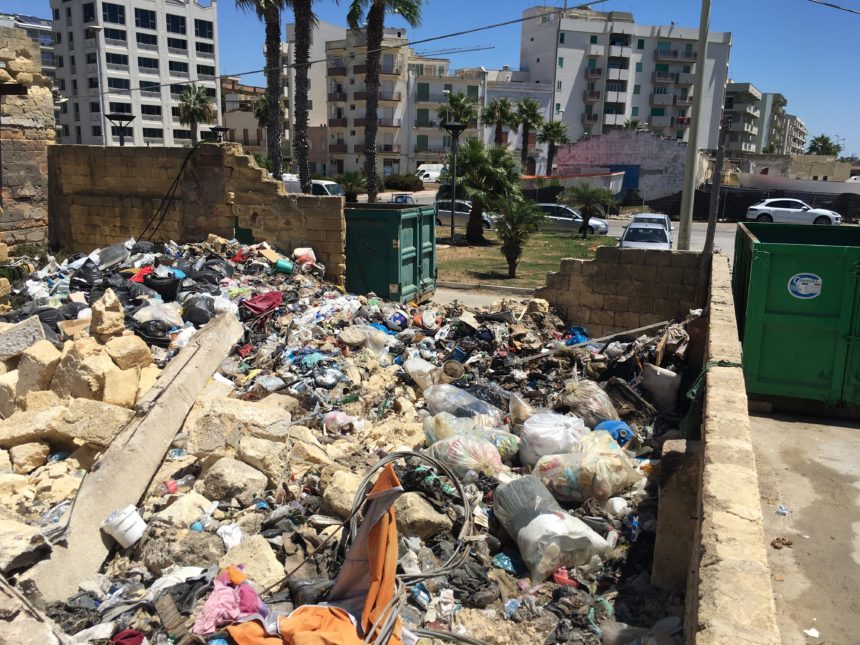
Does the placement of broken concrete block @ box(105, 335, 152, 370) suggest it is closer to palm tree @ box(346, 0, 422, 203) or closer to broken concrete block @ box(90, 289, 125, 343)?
broken concrete block @ box(90, 289, 125, 343)

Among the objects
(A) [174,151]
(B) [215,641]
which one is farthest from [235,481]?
(A) [174,151]

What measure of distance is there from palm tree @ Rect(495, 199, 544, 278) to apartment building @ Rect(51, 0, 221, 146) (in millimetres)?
52431

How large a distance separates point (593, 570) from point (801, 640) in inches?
48.4

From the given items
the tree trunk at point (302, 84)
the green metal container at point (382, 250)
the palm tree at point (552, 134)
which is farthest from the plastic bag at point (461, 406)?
the palm tree at point (552, 134)

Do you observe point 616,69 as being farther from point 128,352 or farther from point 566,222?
point 128,352

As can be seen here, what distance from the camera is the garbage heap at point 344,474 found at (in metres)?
3.95

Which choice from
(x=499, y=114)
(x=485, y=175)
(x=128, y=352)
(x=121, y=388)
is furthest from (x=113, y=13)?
(x=121, y=388)

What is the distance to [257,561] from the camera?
Answer: 4.19 m

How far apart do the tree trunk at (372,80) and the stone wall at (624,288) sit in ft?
53.1

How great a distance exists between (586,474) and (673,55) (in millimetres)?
76968

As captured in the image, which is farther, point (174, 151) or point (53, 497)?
point (174, 151)

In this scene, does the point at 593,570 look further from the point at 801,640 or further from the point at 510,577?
the point at 801,640

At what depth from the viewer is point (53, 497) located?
500cm

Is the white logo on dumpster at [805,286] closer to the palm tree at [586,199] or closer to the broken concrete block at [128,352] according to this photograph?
the broken concrete block at [128,352]
